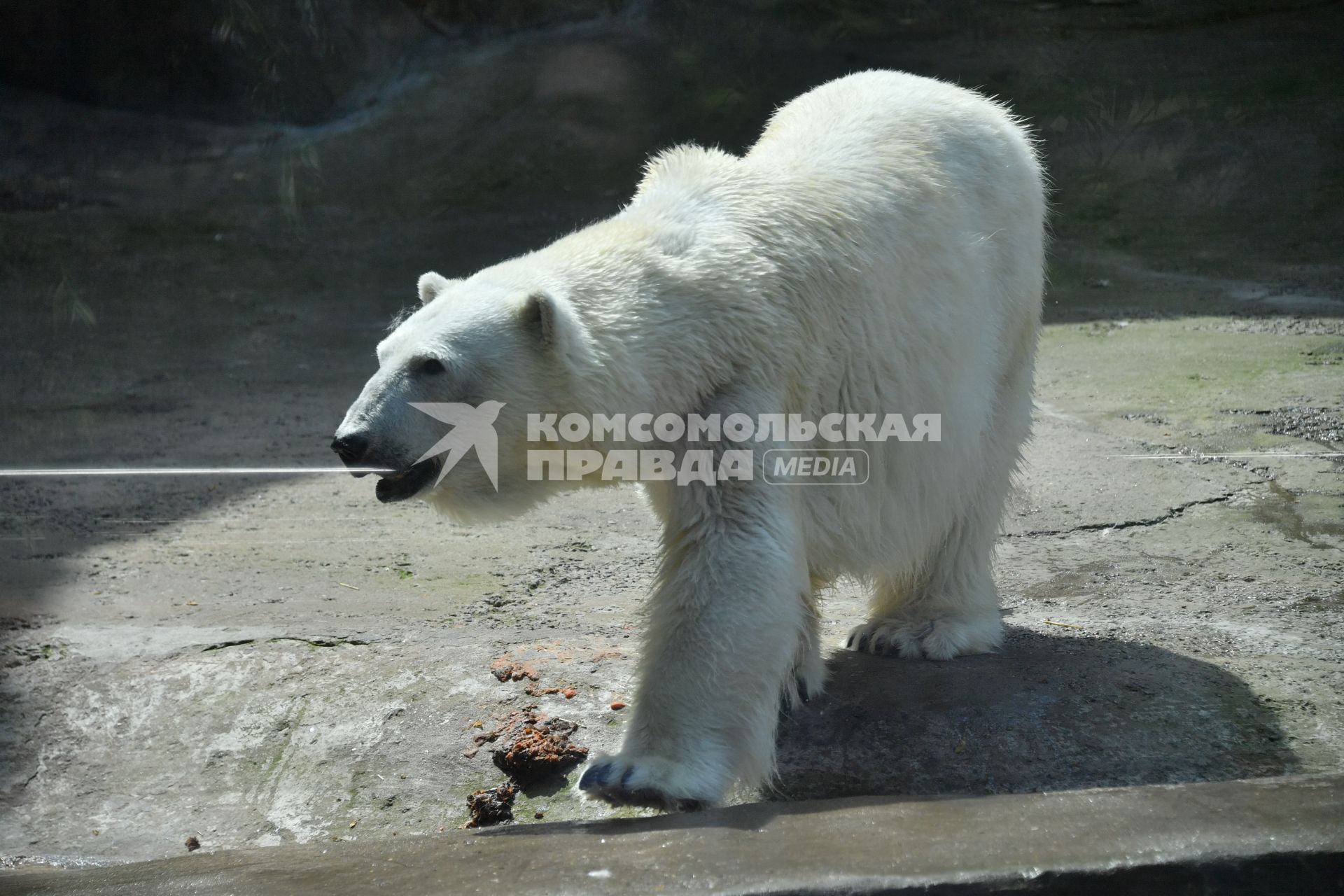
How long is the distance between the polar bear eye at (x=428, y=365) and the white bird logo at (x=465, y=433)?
0.06 metres

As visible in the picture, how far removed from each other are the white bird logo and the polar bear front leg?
1.30ft

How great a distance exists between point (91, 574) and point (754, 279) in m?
2.38

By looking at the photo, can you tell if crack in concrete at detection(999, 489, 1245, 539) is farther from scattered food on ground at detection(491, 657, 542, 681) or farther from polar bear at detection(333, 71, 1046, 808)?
scattered food on ground at detection(491, 657, 542, 681)

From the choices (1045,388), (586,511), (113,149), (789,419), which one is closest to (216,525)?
(586,511)

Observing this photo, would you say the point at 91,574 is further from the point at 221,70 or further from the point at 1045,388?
the point at 221,70

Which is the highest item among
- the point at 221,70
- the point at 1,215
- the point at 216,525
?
the point at 221,70

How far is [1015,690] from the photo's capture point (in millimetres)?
2949

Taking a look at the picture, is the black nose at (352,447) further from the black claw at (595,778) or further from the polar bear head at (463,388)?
the black claw at (595,778)

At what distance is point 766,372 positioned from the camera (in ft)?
8.59

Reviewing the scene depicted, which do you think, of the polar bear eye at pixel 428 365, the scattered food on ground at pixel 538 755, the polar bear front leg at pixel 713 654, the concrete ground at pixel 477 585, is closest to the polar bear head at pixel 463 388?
the polar bear eye at pixel 428 365

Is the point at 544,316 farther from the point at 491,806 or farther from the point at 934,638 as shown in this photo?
the point at 934,638

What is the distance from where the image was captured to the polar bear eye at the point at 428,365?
2.45 meters

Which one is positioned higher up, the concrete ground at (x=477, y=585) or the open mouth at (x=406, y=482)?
the open mouth at (x=406, y=482)

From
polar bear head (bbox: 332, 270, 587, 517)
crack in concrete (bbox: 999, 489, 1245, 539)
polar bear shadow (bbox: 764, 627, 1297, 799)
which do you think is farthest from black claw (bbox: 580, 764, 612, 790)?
crack in concrete (bbox: 999, 489, 1245, 539)
